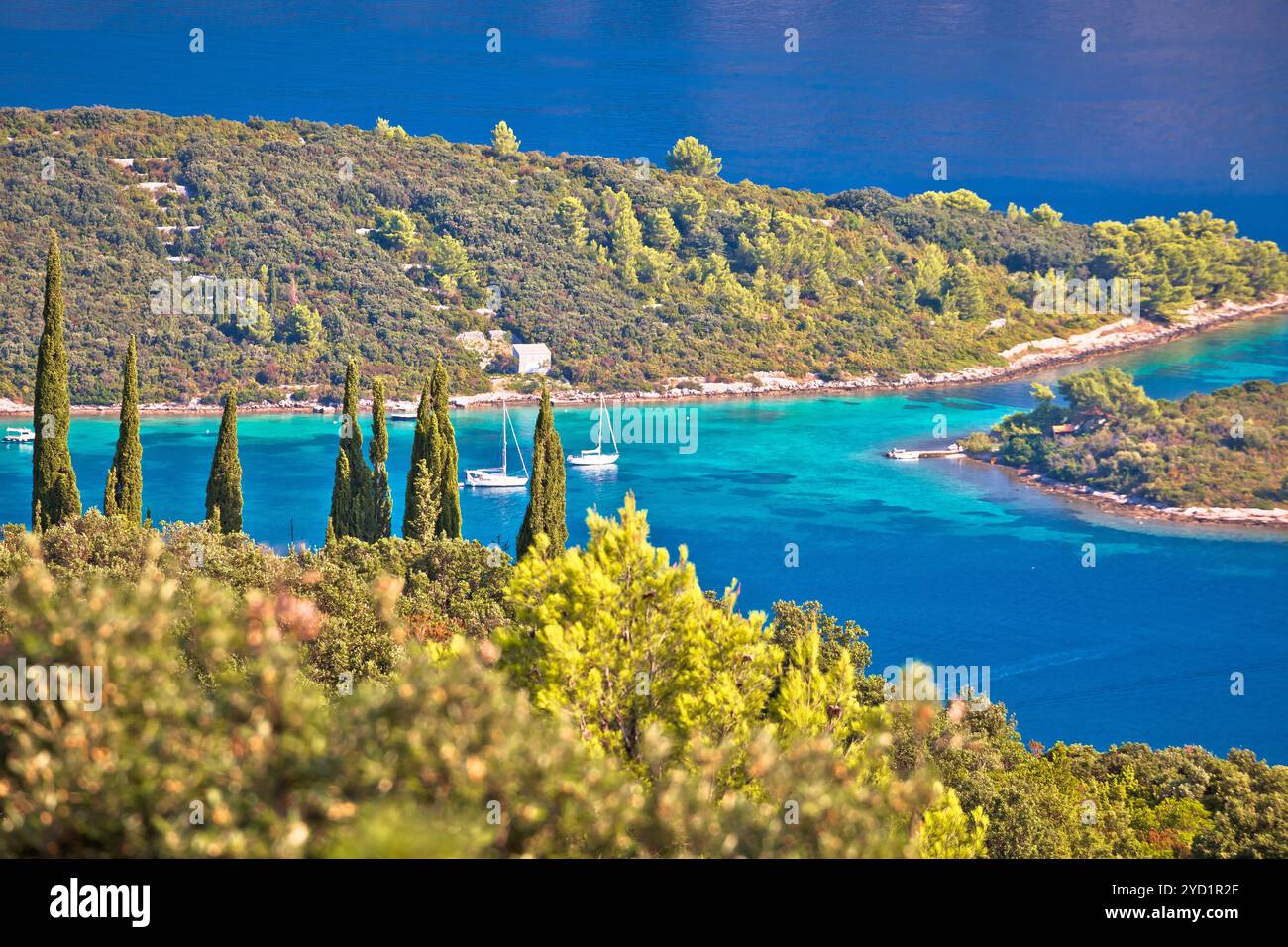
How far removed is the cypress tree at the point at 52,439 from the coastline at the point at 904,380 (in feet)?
139

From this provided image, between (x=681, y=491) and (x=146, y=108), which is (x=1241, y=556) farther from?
(x=146, y=108)

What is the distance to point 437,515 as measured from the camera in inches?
1027

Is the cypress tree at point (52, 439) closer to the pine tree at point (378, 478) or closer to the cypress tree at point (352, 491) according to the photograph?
the cypress tree at point (352, 491)

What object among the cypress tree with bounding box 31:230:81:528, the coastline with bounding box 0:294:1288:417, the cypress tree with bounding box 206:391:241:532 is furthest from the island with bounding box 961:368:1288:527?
the cypress tree with bounding box 31:230:81:528

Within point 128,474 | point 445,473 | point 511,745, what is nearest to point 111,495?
point 128,474

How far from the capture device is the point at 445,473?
25922 mm

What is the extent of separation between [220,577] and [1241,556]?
3937 centimetres

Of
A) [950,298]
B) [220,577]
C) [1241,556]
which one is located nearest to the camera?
[220,577]

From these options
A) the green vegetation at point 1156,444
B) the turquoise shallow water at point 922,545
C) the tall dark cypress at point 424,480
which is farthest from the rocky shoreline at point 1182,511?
the tall dark cypress at point 424,480

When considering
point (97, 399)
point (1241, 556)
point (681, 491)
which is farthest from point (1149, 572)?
point (97, 399)

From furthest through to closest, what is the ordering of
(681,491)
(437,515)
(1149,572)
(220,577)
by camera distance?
(681,491)
(1149,572)
(437,515)
(220,577)

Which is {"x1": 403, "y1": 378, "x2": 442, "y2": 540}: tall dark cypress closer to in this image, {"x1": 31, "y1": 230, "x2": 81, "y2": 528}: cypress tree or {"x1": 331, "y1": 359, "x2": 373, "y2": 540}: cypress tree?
{"x1": 331, "y1": 359, "x2": 373, "y2": 540}: cypress tree

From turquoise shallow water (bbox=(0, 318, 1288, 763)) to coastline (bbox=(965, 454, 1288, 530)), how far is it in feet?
3.37

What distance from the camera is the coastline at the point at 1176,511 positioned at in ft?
162
